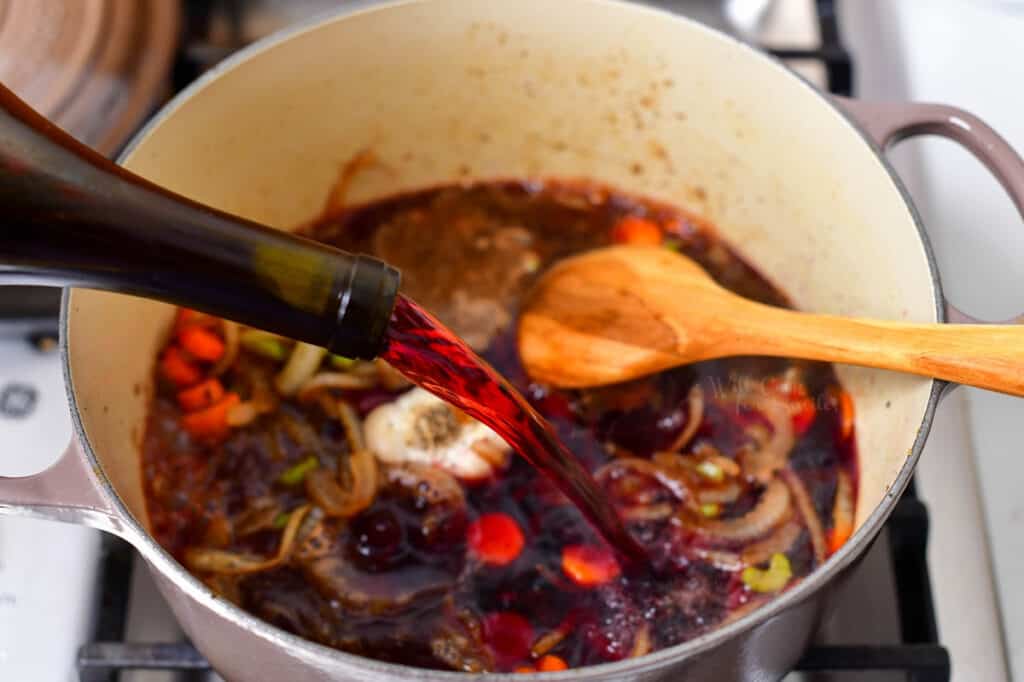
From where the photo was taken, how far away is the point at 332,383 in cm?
155

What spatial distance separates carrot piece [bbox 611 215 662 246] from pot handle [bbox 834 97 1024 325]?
1.46 feet

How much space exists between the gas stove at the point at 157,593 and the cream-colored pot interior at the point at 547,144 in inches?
3.5

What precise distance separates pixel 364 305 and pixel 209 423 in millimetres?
693

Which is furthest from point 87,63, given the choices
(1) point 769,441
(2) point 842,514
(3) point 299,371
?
(2) point 842,514

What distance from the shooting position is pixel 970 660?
1278mm

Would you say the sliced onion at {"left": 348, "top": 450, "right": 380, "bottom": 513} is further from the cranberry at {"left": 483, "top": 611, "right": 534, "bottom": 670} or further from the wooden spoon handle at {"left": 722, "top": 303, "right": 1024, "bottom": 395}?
the wooden spoon handle at {"left": 722, "top": 303, "right": 1024, "bottom": 395}

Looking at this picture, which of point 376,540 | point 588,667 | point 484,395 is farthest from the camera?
point 376,540

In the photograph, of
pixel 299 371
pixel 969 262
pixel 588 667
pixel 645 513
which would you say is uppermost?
pixel 969 262

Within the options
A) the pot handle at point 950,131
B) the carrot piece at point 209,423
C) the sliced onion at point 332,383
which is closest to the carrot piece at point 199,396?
the carrot piece at point 209,423

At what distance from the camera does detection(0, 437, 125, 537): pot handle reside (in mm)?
1003

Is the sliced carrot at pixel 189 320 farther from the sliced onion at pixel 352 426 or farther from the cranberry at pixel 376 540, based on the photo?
the cranberry at pixel 376 540

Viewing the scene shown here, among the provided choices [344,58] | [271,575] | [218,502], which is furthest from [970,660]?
[344,58]

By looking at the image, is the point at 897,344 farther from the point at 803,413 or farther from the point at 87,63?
the point at 87,63

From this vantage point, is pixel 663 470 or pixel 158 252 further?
pixel 663 470
